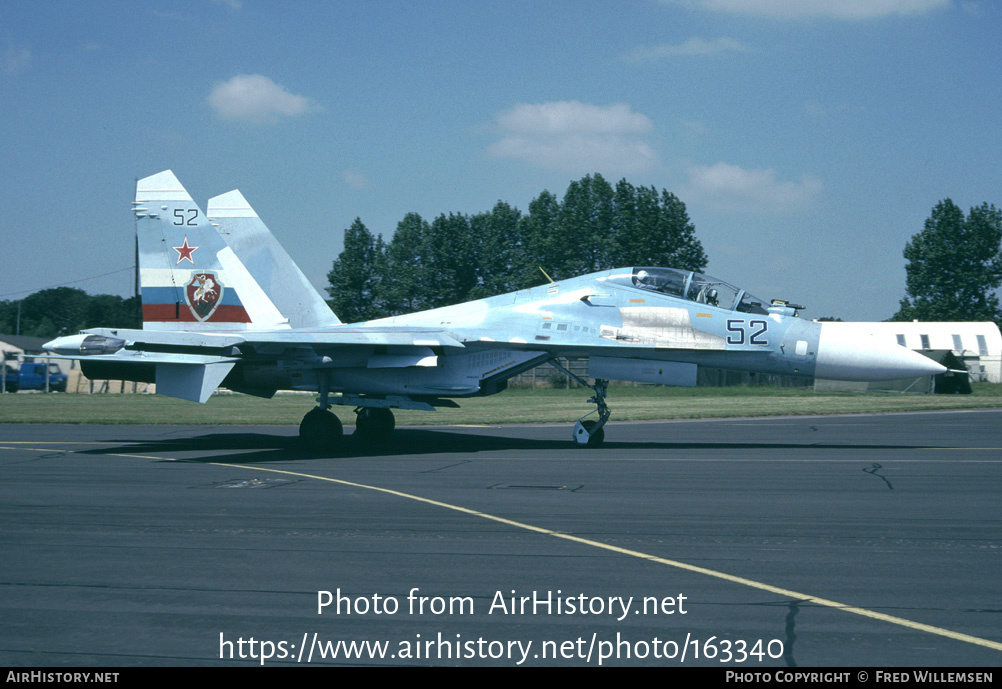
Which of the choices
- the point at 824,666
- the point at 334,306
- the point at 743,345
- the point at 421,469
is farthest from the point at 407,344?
the point at 334,306

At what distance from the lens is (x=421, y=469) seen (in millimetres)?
12969

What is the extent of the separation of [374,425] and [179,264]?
18.1 ft

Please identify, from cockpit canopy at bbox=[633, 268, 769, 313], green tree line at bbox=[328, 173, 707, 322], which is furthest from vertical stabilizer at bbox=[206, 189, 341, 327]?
green tree line at bbox=[328, 173, 707, 322]

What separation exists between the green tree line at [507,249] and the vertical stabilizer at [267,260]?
150ft

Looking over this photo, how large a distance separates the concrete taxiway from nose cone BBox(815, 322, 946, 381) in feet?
5.74

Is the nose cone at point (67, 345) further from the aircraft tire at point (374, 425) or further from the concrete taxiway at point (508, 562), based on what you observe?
the aircraft tire at point (374, 425)

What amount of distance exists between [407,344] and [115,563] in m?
8.61

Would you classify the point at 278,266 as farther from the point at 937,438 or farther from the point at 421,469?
the point at 937,438

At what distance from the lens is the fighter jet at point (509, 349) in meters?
14.6

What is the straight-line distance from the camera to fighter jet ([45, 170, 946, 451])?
14641 mm

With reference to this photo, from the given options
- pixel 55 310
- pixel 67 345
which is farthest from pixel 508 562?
pixel 55 310

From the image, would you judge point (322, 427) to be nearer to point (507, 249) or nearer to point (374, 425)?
point (374, 425)

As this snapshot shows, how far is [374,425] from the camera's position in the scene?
1780cm

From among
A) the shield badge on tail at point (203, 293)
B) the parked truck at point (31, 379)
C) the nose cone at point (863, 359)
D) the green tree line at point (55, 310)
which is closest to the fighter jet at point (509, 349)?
the nose cone at point (863, 359)
